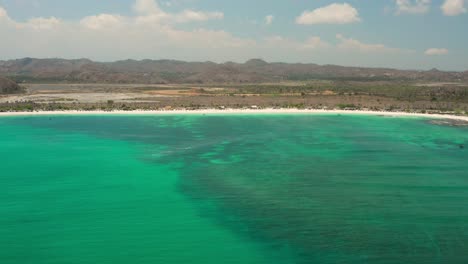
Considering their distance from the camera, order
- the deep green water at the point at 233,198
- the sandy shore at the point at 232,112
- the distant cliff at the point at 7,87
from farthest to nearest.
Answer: the distant cliff at the point at 7,87 → the sandy shore at the point at 232,112 → the deep green water at the point at 233,198

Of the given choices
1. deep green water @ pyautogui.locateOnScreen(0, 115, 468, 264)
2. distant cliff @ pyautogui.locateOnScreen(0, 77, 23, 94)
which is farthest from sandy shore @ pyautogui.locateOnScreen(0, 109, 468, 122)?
distant cliff @ pyautogui.locateOnScreen(0, 77, 23, 94)

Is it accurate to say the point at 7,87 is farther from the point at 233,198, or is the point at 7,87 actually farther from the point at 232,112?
the point at 233,198

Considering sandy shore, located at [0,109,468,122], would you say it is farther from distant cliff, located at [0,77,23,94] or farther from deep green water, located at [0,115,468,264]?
distant cliff, located at [0,77,23,94]

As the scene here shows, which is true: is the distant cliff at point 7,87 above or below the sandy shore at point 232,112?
above

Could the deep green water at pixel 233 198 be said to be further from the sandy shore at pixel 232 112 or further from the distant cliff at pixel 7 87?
the distant cliff at pixel 7 87

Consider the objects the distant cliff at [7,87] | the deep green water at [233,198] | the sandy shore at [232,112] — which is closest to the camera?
the deep green water at [233,198]

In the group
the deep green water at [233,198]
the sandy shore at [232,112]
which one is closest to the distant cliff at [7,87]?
the sandy shore at [232,112]

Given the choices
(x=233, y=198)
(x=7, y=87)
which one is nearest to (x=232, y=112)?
(x=233, y=198)

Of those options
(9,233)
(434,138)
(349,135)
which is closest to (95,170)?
(9,233)
